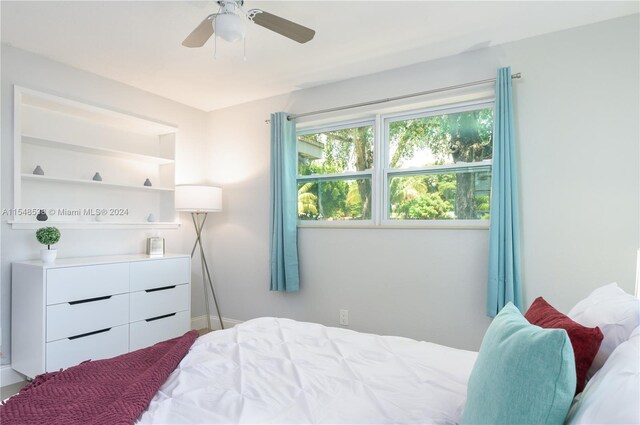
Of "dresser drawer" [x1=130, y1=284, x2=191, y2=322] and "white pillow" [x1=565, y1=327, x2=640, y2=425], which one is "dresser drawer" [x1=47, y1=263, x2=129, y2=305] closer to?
"dresser drawer" [x1=130, y1=284, x2=191, y2=322]

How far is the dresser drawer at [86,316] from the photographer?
8.42 feet

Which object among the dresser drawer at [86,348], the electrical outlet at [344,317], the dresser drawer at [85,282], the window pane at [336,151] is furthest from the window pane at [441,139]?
the dresser drawer at [86,348]

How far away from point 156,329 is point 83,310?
662 millimetres

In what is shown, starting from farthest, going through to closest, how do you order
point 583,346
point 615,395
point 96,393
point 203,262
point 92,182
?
point 203,262
point 92,182
point 96,393
point 583,346
point 615,395

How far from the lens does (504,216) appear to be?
2.59 meters

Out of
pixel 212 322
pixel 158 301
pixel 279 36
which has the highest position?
pixel 279 36

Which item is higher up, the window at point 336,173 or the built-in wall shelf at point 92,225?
the window at point 336,173

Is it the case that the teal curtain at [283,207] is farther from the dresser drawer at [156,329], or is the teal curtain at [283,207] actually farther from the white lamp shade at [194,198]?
the dresser drawer at [156,329]

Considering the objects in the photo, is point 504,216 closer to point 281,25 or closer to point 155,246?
point 281,25

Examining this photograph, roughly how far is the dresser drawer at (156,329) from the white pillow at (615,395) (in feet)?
10.0

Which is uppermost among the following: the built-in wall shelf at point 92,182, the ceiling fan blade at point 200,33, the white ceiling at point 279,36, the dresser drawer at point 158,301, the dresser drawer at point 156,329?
the white ceiling at point 279,36

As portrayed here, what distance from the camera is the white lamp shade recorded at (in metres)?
3.65

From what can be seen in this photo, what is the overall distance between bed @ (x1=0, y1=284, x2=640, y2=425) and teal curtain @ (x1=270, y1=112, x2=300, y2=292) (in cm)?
166

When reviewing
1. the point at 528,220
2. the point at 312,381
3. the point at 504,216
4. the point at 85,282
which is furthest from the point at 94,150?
the point at 528,220
